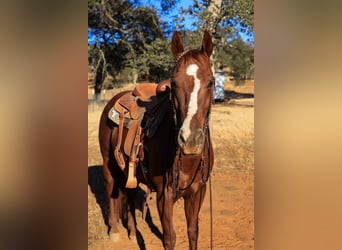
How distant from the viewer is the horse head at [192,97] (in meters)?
1.24

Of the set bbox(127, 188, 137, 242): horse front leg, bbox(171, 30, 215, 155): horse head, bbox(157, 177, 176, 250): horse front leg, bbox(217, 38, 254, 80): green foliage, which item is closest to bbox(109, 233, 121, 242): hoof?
bbox(127, 188, 137, 242): horse front leg

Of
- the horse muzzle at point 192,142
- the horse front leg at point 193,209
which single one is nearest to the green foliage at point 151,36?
the horse front leg at point 193,209

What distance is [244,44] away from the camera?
5578 mm

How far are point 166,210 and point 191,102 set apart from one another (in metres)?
0.77

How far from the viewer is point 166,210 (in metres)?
1.72

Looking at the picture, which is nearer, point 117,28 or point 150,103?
point 150,103

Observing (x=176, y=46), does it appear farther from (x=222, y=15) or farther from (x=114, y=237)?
(x=222, y=15)

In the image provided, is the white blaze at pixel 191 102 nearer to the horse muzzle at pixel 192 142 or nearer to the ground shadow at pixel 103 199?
the horse muzzle at pixel 192 142

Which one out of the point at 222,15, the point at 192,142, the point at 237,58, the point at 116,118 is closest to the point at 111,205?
the point at 116,118

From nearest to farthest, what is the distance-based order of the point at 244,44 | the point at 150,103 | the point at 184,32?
the point at 150,103
the point at 184,32
the point at 244,44

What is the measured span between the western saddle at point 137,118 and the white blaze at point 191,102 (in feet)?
1.70
